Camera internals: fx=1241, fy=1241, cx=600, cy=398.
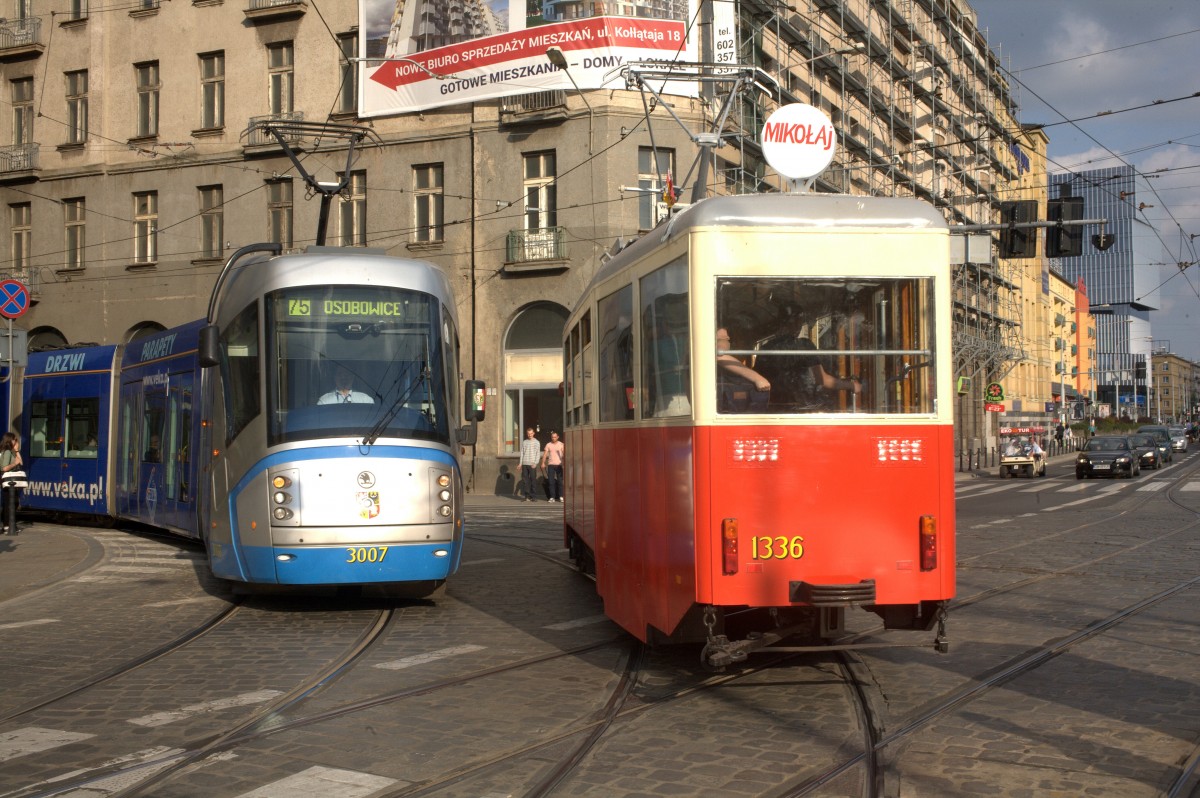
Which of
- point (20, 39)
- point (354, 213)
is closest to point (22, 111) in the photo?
point (20, 39)

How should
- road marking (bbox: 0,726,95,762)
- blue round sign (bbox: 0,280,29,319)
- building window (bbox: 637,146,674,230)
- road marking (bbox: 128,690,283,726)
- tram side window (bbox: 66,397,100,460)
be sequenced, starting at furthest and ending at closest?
building window (bbox: 637,146,674,230)
tram side window (bbox: 66,397,100,460)
blue round sign (bbox: 0,280,29,319)
road marking (bbox: 128,690,283,726)
road marking (bbox: 0,726,95,762)

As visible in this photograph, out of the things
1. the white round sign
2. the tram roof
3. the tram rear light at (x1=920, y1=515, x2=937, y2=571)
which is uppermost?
the white round sign

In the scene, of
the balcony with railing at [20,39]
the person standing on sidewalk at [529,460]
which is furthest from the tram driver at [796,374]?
the balcony with railing at [20,39]

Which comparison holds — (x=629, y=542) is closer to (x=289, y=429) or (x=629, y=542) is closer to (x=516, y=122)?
(x=289, y=429)

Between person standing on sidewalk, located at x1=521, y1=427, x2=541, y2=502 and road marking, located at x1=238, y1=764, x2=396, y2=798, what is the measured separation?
23.6 meters

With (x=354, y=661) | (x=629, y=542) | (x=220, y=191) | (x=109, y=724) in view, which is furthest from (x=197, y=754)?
(x=220, y=191)

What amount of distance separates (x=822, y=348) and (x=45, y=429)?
1835cm

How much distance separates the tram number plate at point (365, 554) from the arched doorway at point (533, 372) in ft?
71.6

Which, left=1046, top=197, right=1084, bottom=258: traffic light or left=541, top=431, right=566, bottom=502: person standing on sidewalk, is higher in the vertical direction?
left=1046, top=197, right=1084, bottom=258: traffic light

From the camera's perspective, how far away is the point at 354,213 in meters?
34.4

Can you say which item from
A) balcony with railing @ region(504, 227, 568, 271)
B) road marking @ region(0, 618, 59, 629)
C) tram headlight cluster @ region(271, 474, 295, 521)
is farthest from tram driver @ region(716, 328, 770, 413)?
balcony with railing @ region(504, 227, 568, 271)

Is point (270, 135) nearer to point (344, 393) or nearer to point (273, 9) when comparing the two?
point (273, 9)

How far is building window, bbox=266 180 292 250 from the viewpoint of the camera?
35219mm

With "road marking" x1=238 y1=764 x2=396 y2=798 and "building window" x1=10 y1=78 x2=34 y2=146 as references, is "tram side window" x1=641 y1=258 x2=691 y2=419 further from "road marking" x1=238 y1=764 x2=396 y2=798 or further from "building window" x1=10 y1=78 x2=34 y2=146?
"building window" x1=10 y1=78 x2=34 y2=146
